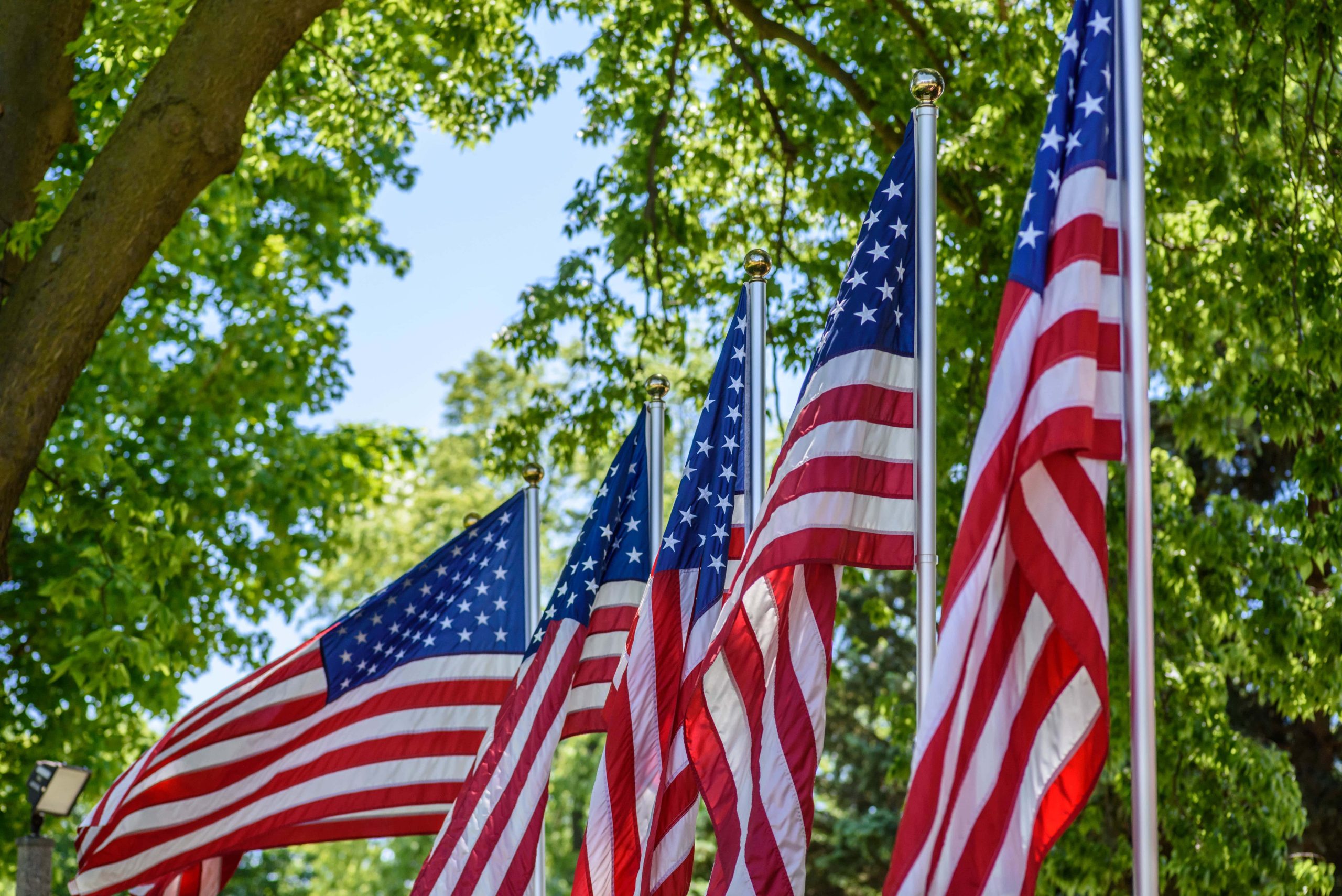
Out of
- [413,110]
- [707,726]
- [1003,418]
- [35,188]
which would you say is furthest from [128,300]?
[1003,418]

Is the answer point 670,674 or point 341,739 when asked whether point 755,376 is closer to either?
point 670,674

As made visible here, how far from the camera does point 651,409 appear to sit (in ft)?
23.0

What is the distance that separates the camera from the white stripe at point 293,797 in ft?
22.3

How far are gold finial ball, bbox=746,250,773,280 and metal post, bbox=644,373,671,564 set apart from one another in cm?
93

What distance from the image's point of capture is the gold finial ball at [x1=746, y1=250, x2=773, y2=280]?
6.10m

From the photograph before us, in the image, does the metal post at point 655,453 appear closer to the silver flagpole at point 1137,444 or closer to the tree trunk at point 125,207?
the tree trunk at point 125,207

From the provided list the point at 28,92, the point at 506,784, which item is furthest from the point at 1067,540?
the point at 28,92

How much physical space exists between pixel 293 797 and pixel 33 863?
3.55 metres

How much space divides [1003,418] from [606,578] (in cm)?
329

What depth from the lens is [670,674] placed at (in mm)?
5980

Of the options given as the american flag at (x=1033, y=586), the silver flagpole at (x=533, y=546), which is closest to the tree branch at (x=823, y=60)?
the silver flagpole at (x=533, y=546)

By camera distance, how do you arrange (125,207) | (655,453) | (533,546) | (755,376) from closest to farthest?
(755,376) → (125,207) → (655,453) → (533,546)

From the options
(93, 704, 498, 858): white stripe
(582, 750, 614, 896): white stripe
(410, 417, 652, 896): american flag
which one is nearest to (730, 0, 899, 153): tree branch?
(410, 417, 652, 896): american flag

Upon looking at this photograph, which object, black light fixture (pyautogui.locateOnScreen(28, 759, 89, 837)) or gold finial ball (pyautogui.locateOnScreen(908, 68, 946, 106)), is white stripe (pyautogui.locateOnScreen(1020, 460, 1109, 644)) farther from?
black light fixture (pyautogui.locateOnScreen(28, 759, 89, 837))
